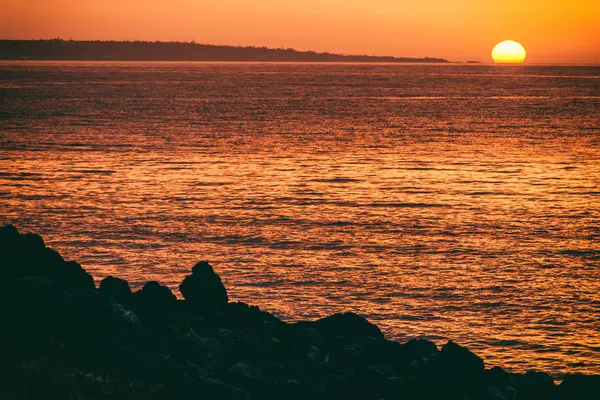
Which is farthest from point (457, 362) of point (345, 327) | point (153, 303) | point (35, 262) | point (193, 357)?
point (35, 262)

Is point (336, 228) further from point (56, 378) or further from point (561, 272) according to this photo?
point (56, 378)

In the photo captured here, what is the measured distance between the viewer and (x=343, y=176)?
4509 cm

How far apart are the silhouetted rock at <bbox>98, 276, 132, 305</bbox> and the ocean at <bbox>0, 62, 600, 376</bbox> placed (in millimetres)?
4664

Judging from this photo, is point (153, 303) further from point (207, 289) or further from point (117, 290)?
point (207, 289)

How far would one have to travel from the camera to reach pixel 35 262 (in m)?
16.7

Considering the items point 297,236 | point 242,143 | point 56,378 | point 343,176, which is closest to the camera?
point 56,378

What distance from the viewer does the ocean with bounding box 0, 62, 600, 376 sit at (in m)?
21.0

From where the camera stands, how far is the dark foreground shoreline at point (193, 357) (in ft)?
41.1

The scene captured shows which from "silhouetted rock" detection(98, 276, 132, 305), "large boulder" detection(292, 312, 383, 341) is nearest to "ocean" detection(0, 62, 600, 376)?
"large boulder" detection(292, 312, 383, 341)

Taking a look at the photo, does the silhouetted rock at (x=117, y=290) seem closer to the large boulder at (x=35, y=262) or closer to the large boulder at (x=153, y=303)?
the large boulder at (x=153, y=303)

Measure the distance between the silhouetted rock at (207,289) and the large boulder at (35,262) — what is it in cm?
228

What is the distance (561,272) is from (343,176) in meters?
21.4

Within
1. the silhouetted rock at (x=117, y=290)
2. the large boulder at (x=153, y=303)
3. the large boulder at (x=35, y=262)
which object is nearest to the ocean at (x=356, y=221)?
the large boulder at (x=153, y=303)

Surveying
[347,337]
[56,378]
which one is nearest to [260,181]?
[347,337]
